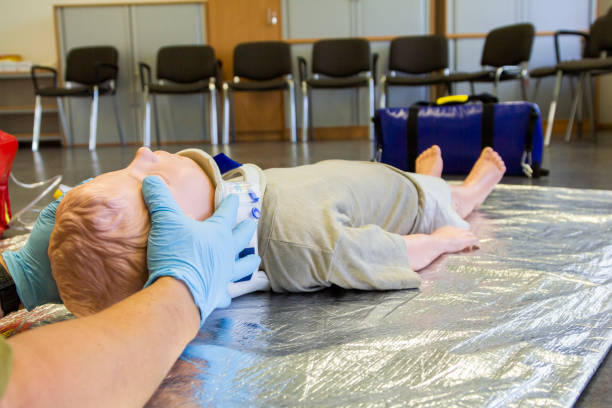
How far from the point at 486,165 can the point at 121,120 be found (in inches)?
186

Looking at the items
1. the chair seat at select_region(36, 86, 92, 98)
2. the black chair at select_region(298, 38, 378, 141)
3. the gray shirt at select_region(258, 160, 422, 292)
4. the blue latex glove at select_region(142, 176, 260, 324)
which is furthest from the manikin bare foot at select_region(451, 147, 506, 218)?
the chair seat at select_region(36, 86, 92, 98)

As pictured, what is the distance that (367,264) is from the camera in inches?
36.4

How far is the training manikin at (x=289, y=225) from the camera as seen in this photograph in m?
0.67

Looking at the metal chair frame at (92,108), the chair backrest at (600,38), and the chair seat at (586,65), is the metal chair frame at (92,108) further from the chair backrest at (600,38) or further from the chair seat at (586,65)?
the chair backrest at (600,38)

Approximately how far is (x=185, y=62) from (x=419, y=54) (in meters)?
2.20

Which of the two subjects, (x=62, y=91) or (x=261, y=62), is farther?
(x=261, y=62)

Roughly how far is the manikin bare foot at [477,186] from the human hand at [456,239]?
31 cm

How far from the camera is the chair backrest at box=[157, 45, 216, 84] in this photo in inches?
197

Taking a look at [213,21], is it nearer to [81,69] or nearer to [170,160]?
[81,69]

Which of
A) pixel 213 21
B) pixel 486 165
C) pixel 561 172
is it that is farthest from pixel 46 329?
pixel 213 21

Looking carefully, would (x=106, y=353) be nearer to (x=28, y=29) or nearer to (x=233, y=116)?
(x=233, y=116)

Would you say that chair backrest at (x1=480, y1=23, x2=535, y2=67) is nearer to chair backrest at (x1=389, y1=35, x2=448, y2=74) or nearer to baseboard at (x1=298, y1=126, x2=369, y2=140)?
chair backrest at (x1=389, y1=35, x2=448, y2=74)

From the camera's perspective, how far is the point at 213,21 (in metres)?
5.30

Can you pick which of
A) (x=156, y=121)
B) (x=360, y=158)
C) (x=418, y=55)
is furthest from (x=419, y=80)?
(x=156, y=121)
